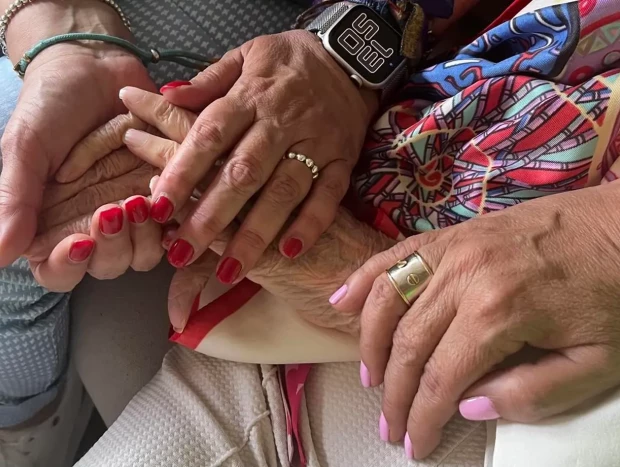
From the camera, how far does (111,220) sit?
0.63 metres

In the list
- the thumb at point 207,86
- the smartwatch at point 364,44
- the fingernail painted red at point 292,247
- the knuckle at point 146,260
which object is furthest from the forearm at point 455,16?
the knuckle at point 146,260

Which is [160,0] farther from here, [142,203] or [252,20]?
[142,203]

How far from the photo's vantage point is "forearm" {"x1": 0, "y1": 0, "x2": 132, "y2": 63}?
0.83 metres

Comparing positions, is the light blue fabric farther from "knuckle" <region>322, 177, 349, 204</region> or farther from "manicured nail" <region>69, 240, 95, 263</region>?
"knuckle" <region>322, 177, 349, 204</region>

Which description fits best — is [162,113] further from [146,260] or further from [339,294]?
[339,294]

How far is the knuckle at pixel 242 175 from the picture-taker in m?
0.66

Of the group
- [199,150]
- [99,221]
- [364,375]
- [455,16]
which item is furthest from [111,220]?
[455,16]

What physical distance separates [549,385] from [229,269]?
341 millimetres

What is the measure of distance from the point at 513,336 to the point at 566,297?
0.20 ft

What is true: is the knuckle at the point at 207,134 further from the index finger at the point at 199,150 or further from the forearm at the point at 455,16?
the forearm at the point at 455,16

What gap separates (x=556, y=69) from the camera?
68cm

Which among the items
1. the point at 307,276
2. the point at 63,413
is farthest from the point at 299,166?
the point at 63,413

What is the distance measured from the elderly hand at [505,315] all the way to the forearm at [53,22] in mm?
513

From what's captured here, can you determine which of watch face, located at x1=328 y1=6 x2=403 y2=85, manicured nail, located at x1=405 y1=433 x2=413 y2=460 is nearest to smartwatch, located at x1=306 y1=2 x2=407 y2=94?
watch face, located at x1=328 y1=6 x2=403 y2=85
